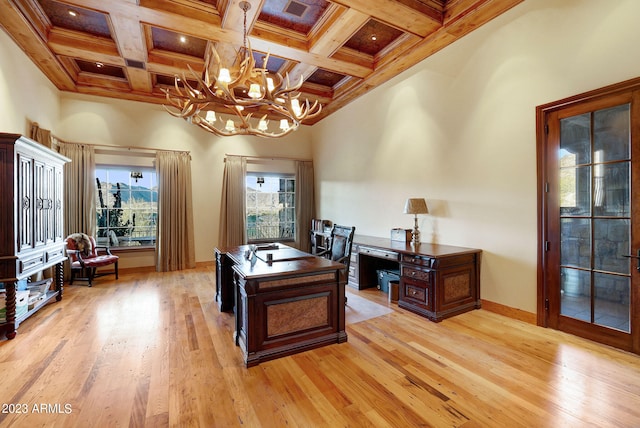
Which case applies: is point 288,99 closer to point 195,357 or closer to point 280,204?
point 195,357

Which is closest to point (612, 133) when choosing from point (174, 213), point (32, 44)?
point (174, 213)

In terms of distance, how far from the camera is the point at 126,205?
603cm

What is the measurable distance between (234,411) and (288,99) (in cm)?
270

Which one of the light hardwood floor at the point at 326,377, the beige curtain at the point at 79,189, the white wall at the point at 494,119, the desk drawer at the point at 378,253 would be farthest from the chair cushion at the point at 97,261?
the white wall at the point at 494,119

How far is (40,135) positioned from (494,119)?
6380mm

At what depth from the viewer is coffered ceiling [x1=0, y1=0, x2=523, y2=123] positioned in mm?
3359

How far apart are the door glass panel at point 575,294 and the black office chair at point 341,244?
223 cm

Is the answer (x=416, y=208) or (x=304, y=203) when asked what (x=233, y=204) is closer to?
(x=304, y=203)

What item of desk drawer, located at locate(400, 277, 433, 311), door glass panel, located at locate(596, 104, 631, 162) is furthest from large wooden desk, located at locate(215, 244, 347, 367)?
door glass panel, located at locate(596, 104, 631, 162)

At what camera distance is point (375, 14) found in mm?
3441

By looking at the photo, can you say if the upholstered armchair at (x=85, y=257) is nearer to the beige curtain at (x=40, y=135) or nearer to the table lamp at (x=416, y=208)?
the beige curtain at (x=40, y=135)

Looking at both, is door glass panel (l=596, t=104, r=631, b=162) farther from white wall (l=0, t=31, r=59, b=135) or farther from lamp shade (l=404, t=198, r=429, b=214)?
white wall (l=0, t=31, r=59, b=135)

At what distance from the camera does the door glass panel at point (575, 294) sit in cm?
278

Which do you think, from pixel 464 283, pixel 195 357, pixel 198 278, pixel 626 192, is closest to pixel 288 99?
pixel 195 357
